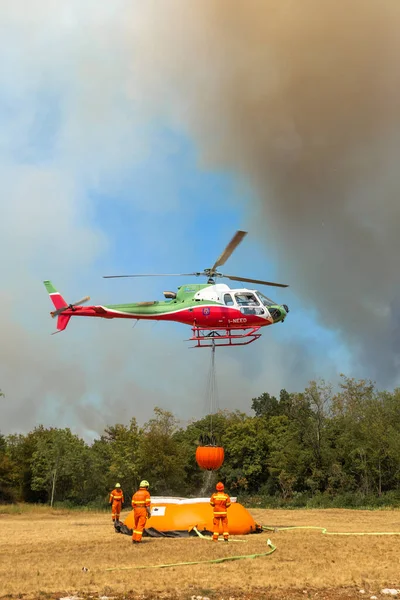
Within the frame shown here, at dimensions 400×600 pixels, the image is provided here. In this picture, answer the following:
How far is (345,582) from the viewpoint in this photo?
11.8 meters

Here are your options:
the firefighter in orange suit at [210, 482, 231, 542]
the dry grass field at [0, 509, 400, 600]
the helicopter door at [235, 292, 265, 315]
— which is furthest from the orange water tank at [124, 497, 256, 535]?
the helicopter door at [235, 292, 265, 315]

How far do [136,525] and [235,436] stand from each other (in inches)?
1812

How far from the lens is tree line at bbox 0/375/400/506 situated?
159 feet

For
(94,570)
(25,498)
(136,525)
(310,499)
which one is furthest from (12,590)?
(25,498)

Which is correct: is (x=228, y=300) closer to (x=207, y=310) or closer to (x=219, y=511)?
(x=207, y=310)

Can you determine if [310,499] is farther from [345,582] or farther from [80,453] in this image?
[345,582]

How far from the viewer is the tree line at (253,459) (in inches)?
1906

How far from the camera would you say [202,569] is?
13.0 metres

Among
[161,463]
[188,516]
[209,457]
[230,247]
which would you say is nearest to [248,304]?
[230,247]

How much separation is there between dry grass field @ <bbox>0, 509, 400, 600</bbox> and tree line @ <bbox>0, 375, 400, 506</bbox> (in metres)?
24.3

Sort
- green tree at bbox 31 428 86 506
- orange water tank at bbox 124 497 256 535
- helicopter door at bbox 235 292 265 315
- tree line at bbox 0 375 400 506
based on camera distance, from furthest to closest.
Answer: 1. green tree at bbox 31 428 86 506
2. tree line at bbox 0 375 400 506
3. helicopter door at bbox 235 292 265 315
4. orange water tank at bbox 124 497 256 535

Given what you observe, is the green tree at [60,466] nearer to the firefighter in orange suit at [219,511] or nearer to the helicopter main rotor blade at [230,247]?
the helicopter main rotor blade at [230,247]

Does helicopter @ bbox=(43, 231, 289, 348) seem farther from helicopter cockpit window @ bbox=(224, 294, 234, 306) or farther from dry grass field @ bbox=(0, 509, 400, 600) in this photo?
dry grass field @ bbox=(0, 509, 400, 600)

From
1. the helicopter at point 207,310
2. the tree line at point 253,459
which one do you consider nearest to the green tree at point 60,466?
the tree line at point 253,459
